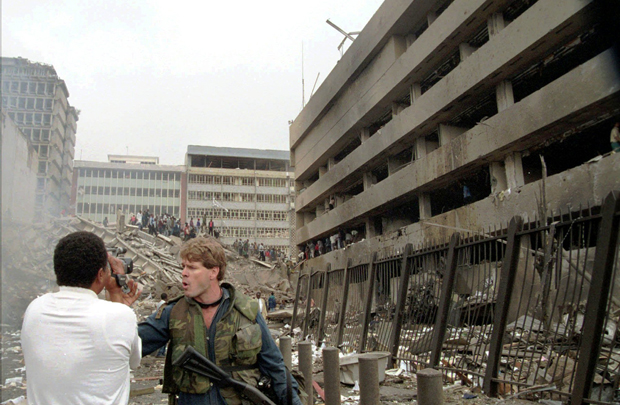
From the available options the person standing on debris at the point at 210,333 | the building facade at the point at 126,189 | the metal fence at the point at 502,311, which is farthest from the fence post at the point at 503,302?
the building facade at the point at 126,189

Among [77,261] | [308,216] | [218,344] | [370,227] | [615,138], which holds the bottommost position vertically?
[218,344]

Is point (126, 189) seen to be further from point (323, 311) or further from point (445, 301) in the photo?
point (445, 301)

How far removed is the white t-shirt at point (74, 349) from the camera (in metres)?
1.90

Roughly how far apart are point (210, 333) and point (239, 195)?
6581 cm

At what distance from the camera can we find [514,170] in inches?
642

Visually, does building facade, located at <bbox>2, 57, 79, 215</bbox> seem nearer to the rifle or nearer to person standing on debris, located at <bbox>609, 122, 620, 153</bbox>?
the rifle

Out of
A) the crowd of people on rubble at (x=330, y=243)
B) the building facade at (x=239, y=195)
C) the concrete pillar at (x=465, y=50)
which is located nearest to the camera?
the concrete pillar at (x=465, y=50)

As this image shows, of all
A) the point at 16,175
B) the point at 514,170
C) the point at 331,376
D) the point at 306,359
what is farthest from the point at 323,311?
the point at 514,170

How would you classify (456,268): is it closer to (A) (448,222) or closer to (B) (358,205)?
(A) (448,222)

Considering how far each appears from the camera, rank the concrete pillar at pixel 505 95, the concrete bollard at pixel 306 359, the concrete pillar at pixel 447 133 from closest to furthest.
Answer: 1. the concrete bollard at pixel 306 359
2. the concrete pillar at pixel 505 95
3. the concrete pillar at pixel 447 133

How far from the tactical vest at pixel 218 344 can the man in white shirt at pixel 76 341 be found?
0.38m

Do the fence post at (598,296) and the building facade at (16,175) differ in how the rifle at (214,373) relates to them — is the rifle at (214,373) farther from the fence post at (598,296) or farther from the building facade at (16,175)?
the building facade at (16,175)

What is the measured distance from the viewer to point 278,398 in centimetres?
251

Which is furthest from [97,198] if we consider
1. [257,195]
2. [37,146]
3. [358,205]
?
[37,146]
